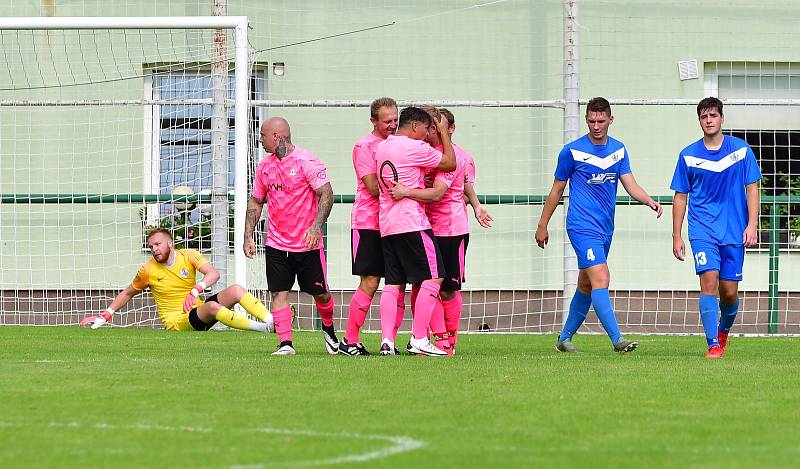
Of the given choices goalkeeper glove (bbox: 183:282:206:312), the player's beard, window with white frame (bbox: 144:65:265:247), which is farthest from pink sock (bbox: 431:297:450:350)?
window with white frame (bbox: 144:65:265:247)

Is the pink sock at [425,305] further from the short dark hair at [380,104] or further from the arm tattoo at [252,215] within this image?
the arm tattoo at [252,215]

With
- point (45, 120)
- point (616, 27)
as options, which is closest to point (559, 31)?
point (616, 27)

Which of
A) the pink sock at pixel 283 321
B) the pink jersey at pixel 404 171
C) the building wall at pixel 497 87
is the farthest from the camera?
the building wall at pixel 497 87

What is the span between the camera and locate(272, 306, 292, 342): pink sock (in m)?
10.2

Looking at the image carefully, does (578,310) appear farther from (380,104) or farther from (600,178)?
(380,104)

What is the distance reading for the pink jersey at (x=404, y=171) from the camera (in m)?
9.64

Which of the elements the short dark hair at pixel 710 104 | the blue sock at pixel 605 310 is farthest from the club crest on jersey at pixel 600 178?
the short dark hair at pixel 710 104

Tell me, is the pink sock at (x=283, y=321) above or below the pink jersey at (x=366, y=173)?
below

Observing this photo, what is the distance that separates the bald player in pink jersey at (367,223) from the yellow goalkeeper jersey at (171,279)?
14.9 ft

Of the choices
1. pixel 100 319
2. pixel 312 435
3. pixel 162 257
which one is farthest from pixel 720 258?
pixel 100 319

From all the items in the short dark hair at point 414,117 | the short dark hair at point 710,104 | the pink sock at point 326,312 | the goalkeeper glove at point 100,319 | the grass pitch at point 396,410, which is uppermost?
the short dark hair at point 710,104

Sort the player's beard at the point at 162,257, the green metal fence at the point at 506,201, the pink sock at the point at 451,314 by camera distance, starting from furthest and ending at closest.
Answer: the green metal fence at the point at 506,201 < the player's beard at the point at 162,257 < the pink sock at the point at 451,314

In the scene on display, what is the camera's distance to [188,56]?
650 inches

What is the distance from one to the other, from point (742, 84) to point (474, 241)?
402 cm
